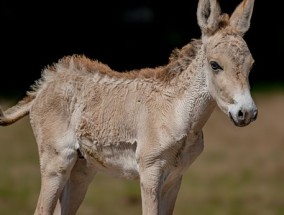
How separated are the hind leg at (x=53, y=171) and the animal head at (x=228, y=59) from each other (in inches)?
62.9

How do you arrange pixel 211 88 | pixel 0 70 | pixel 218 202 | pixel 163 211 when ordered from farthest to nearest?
pixel 0 70 → pixel 218 202 → pixel 163 211 → pixel 211 88

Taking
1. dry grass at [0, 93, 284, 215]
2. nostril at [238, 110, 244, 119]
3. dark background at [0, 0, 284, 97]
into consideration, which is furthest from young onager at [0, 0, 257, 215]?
dark background at [0, 0, 284, 97]

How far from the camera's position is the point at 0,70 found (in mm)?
24484

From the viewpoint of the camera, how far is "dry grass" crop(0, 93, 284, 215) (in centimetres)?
1673

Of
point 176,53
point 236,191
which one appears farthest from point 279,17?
point 176,53

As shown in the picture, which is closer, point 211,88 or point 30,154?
point 211,88

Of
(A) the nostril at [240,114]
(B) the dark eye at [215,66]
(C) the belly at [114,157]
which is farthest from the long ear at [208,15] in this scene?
(C) the belly at [114,157]

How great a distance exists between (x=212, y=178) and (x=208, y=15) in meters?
10.2

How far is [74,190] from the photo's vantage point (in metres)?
9.55

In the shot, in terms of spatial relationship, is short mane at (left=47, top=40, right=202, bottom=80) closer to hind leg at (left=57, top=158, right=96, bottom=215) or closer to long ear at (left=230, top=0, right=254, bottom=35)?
long ear at (left=230, top=0, right=254, bottom=35)

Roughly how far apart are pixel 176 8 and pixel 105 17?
1.93 meters

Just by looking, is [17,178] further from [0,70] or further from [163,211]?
[163,211]

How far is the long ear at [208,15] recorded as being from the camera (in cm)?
834

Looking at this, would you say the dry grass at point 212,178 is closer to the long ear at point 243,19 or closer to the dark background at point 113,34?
the dark background at point 113,34
